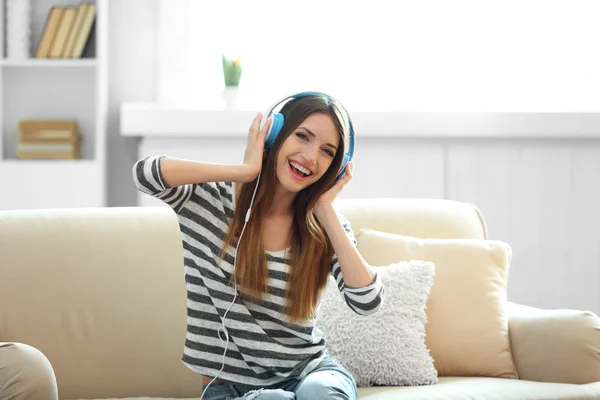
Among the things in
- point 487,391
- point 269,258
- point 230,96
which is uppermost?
point 230,96

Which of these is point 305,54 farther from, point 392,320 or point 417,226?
point 392,320

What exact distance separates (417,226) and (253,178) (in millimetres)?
897

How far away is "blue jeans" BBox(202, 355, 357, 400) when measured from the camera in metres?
1.62

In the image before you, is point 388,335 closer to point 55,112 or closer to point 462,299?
point 462,299

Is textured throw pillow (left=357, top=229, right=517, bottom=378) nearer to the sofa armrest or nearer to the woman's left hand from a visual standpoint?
the sofa armrest

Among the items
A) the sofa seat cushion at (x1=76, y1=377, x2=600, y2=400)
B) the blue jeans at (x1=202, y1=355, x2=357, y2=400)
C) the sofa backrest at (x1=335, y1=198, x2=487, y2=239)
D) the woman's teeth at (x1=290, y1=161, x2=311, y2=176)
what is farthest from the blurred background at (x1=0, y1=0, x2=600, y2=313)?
the blue jeans at (x1=202, y1=355, x2=357, y2=400)

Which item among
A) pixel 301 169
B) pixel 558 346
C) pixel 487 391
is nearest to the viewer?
pixel 301 169

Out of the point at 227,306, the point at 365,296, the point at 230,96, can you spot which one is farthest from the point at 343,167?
the point at 230,96

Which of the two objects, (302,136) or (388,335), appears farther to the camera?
(388,335)

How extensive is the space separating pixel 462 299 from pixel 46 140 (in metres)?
2.07

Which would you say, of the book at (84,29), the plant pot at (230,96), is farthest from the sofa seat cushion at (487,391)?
the book at (84,29)

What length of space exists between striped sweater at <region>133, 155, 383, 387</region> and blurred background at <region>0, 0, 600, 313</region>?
1722mm

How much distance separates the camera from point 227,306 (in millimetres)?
1751

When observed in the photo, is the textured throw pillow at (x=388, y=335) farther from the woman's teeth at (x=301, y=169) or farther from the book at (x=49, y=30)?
the book at (x=49, y=30)
